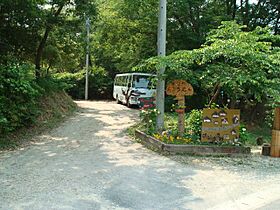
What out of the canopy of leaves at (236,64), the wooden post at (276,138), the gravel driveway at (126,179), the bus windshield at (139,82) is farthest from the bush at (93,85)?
the wooden post at (276,138)

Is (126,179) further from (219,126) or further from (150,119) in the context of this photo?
(150,119)

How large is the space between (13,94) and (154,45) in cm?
957

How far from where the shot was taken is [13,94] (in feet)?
32.8

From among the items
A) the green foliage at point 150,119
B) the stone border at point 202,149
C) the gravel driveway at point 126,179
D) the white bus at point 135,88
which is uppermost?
the white bus at point 135,88

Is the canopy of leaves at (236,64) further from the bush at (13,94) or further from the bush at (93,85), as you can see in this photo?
the bush at (93,85)

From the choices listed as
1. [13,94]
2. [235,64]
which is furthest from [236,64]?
[13,94]

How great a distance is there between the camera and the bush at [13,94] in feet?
31.0

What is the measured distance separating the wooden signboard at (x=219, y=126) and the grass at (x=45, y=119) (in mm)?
5136

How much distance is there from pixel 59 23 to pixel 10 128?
695 centimetres

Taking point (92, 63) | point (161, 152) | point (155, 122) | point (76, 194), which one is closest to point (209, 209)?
point (76, 194)

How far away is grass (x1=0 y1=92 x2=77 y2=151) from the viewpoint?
943 centimetres

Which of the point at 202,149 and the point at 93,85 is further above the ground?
the point at 93,85

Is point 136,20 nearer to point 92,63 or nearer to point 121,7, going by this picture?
point 121,7

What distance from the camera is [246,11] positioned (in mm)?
16109
